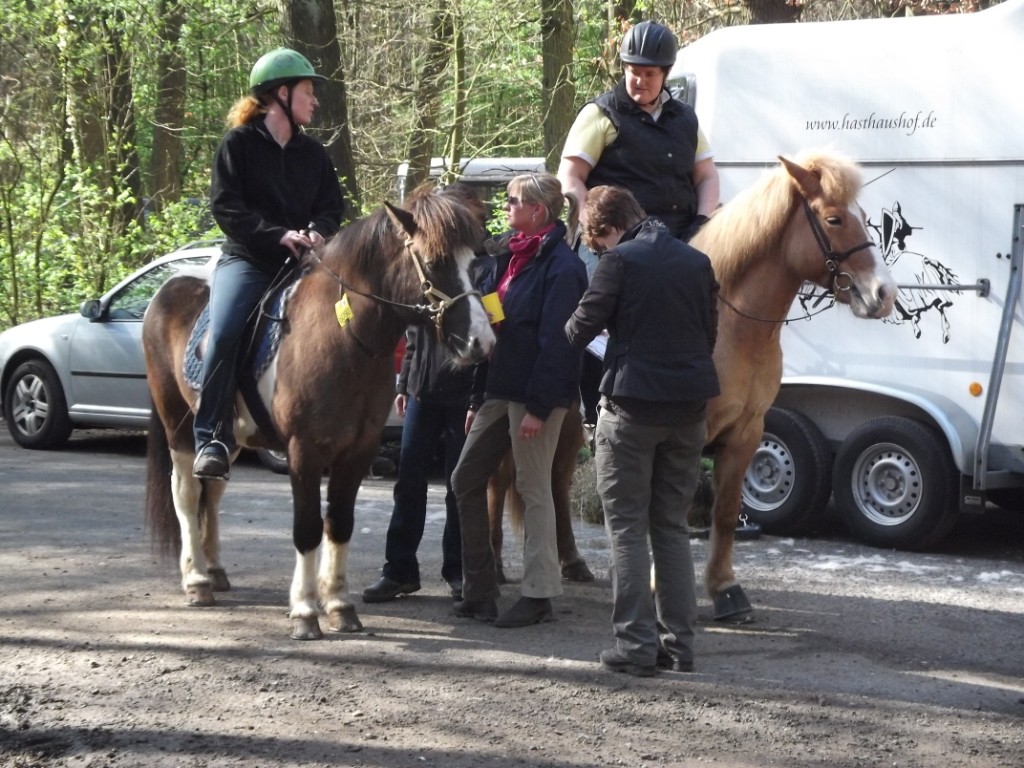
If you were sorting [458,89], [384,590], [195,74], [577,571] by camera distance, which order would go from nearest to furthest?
[384,590], [577,571], [458,89], [195,74]

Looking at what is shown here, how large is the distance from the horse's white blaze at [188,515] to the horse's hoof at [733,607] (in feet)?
8.38

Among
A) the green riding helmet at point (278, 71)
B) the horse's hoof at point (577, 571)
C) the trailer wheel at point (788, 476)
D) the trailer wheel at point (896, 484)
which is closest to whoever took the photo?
the green riding helmet at point (278, 71)

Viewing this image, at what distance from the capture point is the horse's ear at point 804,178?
21.6ft

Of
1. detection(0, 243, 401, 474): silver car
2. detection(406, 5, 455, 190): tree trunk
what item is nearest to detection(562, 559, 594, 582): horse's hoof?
detection(0, 243, 401, 474): silver car

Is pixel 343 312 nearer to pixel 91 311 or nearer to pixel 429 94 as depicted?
pixel 91 311

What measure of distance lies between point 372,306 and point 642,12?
39.6ft

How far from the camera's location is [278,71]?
668 cm

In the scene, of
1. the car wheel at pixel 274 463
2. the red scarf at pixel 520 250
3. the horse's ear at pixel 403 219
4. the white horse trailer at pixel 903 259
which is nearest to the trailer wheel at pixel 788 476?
the white horse trailer at pixel 903 259

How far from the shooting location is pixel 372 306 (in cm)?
627

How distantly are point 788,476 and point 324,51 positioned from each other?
259 inches

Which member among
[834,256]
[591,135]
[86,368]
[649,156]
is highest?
[591,135]

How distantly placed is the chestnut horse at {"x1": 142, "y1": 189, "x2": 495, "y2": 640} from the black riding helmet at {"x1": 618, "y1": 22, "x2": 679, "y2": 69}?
4.42 feet

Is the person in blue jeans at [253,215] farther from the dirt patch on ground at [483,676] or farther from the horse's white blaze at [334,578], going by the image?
the dirt patch on ground at [483,676]

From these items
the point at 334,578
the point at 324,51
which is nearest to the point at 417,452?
the point at 334,578
